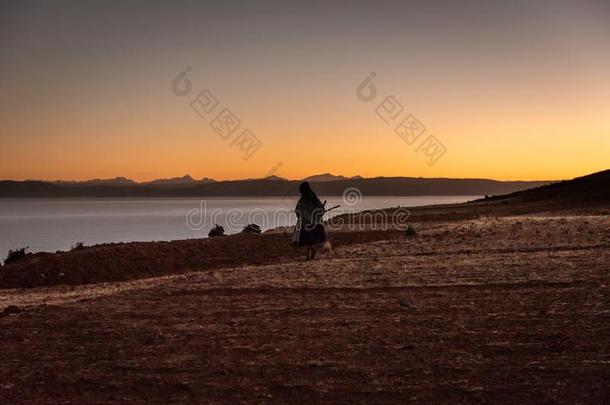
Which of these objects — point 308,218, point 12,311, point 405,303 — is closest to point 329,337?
point 405,303

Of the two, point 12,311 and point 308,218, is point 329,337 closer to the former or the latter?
point 12,311

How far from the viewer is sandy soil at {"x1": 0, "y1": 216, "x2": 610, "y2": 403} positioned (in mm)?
7906

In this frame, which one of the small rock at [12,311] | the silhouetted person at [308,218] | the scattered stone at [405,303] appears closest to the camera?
the scattered stone at [405,303]

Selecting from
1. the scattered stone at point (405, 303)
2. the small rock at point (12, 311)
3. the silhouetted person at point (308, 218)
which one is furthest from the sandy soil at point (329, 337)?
the silhouetted person at point (308, 218)

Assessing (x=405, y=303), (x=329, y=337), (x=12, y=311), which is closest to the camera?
(x=329, y=337)

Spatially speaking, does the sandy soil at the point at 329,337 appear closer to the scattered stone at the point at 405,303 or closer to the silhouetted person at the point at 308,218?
the scattered stone at the point at 405,303

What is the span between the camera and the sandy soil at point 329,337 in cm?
791

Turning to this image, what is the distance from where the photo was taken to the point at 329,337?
10.2m

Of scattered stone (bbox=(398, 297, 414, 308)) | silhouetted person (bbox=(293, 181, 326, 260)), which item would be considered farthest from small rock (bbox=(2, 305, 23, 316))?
silhouetted person (bbox=(293, 181, 326, 260))

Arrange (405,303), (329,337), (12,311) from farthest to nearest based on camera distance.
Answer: (12,311) → (405,303) → (329,337)

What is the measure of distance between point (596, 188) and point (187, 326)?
150 ft

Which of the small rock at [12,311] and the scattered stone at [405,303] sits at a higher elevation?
the scattered stone at [405,303]

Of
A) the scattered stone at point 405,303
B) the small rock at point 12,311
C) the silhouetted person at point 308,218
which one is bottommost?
the small rock at point 12,311

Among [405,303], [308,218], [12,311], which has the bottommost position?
[12,311]
